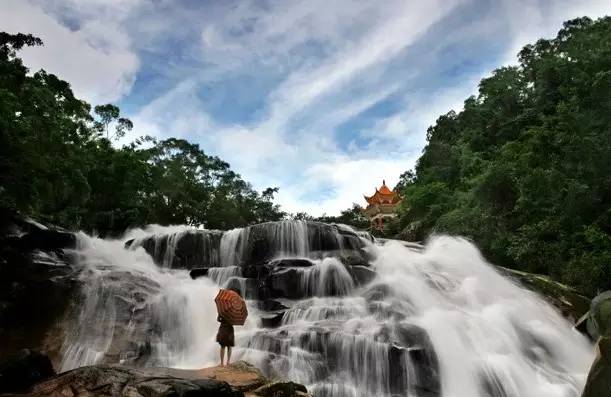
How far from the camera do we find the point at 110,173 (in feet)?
86.7

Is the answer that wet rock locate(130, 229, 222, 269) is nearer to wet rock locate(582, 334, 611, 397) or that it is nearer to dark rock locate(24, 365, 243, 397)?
dark rock locate(24, 365, 243, 397)

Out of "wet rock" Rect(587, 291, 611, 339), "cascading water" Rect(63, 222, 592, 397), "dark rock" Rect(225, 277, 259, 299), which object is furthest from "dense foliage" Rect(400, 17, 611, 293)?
"dark rock" Rect(225, 277, 259, 299)

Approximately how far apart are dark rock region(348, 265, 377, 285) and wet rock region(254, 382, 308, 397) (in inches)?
309

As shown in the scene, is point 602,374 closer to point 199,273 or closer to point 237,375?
point 237,375

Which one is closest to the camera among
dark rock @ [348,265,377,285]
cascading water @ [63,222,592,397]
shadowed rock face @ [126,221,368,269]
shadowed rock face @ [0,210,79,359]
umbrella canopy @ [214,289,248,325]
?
umbrella canopy @ [214,289,248,325]

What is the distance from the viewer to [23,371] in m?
6.70

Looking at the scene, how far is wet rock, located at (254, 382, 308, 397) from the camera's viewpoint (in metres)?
7.36

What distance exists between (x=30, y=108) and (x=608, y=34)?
2775 centimetres

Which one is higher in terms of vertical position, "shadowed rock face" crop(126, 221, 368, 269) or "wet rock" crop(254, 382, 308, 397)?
"shadowed rock face" crop(126, 221, 368, 269)

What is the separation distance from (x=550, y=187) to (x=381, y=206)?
2573 centimetres

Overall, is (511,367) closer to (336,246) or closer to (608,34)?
(336,246)

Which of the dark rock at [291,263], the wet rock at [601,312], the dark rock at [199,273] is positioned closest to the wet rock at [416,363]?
the wet rock at [601,312]

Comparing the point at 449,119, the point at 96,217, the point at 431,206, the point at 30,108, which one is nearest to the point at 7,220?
the point at 30,108

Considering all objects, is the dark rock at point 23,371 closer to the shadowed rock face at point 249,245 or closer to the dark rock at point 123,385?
the dark rock at point 123,385
